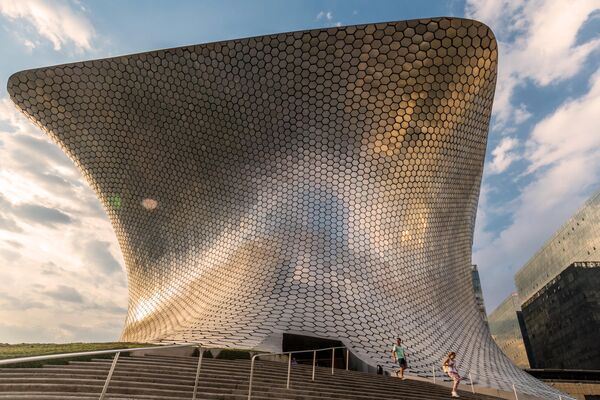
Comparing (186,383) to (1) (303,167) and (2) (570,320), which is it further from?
(2) (570,320)

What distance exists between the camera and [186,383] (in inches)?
187

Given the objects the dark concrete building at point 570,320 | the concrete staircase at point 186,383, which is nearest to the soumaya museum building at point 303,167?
the concrete staircase at point 186,383

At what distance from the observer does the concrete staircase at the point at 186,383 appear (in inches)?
163

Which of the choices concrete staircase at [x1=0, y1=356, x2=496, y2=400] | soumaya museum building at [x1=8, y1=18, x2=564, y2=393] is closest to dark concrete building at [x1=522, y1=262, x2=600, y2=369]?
soumaya museum building at [x1=8, y1=18, x2=564, y2=393]

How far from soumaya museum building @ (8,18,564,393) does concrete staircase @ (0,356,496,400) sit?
13.5ft

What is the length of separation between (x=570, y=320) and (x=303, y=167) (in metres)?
46.5

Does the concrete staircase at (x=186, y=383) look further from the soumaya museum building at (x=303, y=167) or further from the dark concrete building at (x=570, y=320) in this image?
the dark concrete building at (x=570, y=320)

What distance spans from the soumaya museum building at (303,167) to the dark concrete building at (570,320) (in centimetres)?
3545

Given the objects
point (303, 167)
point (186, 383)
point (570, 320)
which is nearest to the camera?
point (186, 383)

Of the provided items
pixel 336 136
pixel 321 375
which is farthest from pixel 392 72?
pixel 321 375

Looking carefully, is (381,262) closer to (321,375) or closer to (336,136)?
(336,136)

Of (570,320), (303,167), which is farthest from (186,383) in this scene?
(570,320)

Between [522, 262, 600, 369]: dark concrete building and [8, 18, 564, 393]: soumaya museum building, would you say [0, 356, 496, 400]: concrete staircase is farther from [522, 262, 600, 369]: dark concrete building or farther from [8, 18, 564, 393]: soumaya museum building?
[522, 262, 600, 369]: dark concrete building

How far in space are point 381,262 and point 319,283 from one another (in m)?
2.56
